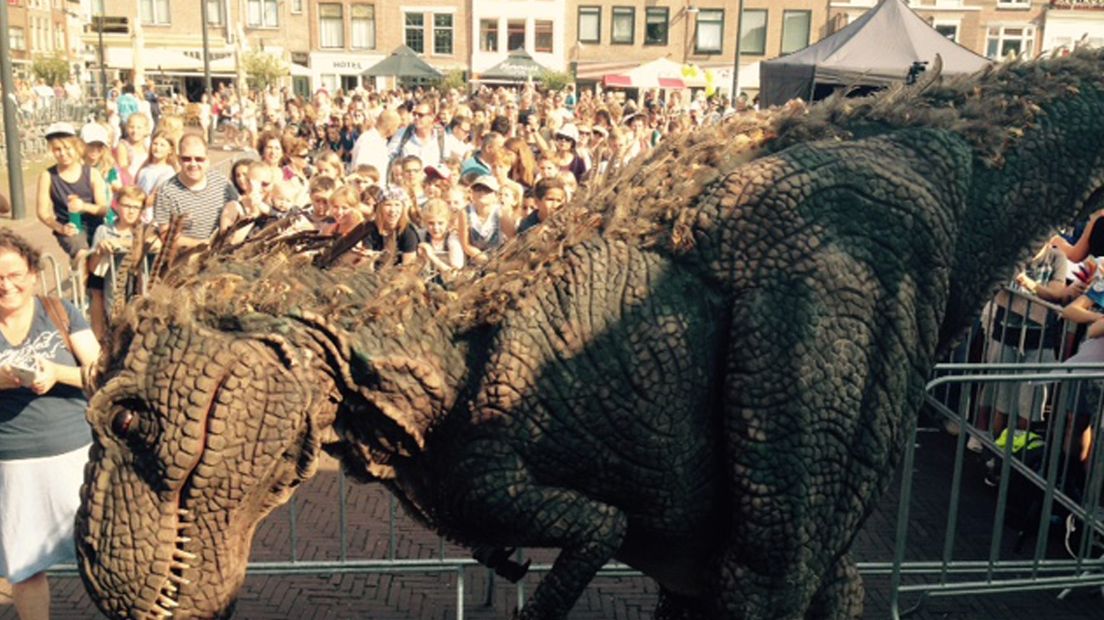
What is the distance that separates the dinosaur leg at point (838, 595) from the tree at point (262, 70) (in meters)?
44.8

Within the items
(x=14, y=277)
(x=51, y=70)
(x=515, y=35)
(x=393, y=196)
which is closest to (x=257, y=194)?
(x=393, y=196)

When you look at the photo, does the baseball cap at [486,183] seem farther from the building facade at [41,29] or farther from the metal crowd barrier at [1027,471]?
the building facade at [41,29]

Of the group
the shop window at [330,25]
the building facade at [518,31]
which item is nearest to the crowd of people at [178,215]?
the building facade at [518,31]

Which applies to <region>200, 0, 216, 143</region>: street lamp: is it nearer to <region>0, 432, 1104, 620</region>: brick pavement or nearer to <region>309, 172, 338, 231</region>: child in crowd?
<region>309, 172, 338, 231</region>: child in crowd

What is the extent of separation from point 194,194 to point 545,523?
5.92 meters

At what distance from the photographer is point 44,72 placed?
1610 inches

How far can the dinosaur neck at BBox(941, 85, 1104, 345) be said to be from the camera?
2.74m

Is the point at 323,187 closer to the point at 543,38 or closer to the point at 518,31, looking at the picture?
the point at 518,31

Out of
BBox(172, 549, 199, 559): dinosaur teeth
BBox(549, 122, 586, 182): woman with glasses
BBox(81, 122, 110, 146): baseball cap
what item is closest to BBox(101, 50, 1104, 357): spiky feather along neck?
BBox(172, 549, 199, 559): dinosaur teeth

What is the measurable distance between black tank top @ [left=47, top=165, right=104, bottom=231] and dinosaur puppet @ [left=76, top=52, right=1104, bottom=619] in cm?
751

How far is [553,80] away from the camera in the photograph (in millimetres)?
46875

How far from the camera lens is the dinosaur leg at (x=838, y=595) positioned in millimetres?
2904

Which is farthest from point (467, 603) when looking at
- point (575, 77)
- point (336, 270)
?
point (575, 77)

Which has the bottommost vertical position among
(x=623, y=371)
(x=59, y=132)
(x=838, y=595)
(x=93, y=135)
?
(x=838, y=595)
